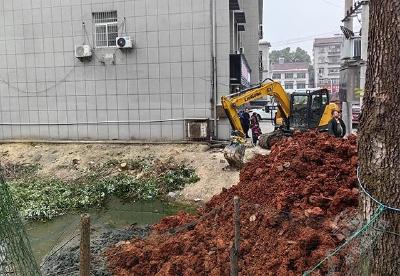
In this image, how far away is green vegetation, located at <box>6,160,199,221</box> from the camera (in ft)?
32.6

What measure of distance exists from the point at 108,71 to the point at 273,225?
34.2 ft

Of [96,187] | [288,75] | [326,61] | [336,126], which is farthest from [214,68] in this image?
[326,61]

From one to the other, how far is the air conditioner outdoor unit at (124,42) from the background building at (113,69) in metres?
0.23

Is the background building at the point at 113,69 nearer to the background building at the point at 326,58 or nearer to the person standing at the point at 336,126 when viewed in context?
the person standing at the point at 336,126

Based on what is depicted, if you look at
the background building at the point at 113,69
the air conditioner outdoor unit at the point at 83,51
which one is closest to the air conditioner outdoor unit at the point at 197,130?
the background building at the point at 113,69

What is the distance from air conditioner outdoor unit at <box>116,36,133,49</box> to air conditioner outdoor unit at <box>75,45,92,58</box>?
1052 mm

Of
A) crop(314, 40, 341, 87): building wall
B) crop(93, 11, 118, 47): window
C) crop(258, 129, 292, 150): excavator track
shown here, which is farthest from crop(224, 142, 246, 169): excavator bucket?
crop(314, 40, 341, 87): building wall

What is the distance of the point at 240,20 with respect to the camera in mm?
17328

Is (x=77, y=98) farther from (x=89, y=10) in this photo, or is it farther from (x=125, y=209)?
(x=125, y=209)

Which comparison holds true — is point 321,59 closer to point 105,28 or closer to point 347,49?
point 347,49

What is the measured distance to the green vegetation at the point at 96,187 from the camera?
993cm

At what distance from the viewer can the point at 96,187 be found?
11.0 metres

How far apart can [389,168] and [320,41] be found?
3826 inches

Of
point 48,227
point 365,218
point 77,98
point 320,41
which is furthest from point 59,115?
point 320,41
